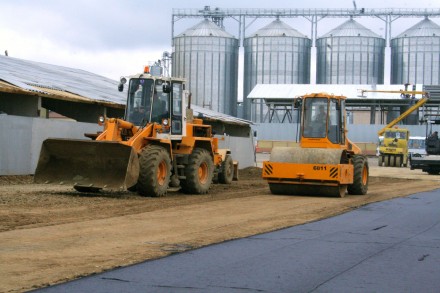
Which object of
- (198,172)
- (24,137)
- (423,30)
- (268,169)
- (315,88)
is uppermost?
(423,30)

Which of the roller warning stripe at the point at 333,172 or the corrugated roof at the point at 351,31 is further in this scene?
the corrugated roof at the point at 351,31

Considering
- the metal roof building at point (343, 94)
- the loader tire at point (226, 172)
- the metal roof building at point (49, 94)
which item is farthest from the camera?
the metal roof building at point (343, 94)

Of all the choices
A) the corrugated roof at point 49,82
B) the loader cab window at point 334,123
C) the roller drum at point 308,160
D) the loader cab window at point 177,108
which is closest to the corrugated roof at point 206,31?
the corrugated roof at point 49,82

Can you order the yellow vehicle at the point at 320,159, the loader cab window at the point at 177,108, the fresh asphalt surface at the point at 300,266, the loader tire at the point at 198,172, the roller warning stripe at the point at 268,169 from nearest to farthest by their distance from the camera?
1. the fresh asphalt surface at the point at 300,266
2. the loader cab window at the point at 177,108
3. the loader tire at the point at 198,172
4. the yellow vehicle at the point at 320,159
5. the roller warning stripe at the point at 268,169

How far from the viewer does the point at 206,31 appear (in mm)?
66688

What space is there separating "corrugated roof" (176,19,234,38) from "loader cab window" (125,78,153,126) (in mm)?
47191

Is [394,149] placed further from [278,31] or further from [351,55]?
[278,31]

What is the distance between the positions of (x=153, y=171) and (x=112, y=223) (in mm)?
5107

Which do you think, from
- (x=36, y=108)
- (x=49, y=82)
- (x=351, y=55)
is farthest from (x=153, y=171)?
(x=351, y=55)

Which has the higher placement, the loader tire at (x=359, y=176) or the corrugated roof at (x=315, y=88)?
the corrugated roof at (x=315, y=88)

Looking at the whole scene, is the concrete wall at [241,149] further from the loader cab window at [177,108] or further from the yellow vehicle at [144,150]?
the loader cab window at [177,108]

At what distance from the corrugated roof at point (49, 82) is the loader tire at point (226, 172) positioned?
18.9 feet

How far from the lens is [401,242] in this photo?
11648mm

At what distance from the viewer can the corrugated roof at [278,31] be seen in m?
67.9
